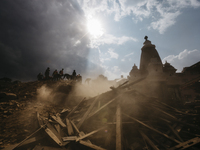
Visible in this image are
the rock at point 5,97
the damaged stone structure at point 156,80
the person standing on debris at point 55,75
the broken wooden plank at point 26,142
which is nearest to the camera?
the broken wooden plank at point 26,142

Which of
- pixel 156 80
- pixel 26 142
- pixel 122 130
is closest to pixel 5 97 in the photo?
pixel 26 142

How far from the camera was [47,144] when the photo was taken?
3.28 meters

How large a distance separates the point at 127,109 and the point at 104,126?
6.29ft

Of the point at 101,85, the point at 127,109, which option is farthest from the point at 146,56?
the point at 101,85

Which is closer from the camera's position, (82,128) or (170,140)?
(170,140)

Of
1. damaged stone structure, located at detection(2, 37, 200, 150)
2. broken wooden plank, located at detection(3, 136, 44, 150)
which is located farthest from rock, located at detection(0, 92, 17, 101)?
broken wooden plank, located at detection(3, 136, 44, 150)

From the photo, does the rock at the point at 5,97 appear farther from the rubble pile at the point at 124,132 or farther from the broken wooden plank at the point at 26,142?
the broken wooden plank at the point at 26,142

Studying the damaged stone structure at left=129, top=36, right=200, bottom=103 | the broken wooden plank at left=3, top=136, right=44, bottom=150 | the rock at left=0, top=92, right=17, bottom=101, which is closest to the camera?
the broken wooden plank at left=3, top=136, right=44, bottom=150

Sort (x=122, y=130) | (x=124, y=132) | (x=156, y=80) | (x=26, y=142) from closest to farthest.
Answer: (x=26, y=142) < (x=122, y=130) < (x=124, y=132) < (x=156, y=80)

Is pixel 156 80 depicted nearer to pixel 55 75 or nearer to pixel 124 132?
pixel 124 132

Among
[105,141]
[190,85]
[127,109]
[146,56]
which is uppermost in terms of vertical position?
[146,56]

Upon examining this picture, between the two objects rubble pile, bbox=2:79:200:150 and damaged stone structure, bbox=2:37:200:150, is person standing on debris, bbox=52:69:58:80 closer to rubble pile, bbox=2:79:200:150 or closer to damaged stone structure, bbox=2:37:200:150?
damaged stone structure, bbox=2:37:200:150

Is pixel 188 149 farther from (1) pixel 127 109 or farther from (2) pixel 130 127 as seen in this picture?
(1) pixel 127 109

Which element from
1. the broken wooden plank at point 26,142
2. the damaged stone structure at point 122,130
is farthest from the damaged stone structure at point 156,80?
the broken wooden plank at point 26,142
